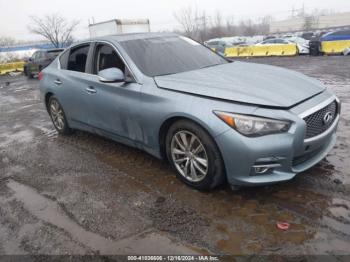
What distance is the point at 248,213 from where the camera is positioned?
3109 mm

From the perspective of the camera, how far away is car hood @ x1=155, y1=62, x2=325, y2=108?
10.3 feet

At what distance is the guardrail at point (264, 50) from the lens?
21169 mm

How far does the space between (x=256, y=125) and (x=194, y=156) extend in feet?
2.61

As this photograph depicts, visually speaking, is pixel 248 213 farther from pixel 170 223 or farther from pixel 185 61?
pixel 185 61

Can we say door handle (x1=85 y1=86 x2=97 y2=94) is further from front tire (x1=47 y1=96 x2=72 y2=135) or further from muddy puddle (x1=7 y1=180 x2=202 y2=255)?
muddy puddle (x1=7 y1=180 x2=202 y2=255)

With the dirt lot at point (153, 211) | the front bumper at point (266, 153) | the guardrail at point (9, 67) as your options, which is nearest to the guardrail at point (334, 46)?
the dirt lot at point (153, 211)

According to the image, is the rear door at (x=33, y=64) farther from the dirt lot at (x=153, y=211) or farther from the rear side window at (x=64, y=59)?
the dirt lot at (x=153, y=211)

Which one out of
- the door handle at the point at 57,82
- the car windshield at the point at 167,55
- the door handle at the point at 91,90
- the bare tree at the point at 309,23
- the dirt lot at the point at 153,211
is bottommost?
the dirt lot at the point at 153,211

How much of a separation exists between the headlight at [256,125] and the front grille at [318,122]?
290 millimetres

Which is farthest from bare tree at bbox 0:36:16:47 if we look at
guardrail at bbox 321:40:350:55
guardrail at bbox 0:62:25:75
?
guardrail at bbox 321:40:350:55

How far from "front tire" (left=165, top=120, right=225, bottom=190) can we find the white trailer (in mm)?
14425

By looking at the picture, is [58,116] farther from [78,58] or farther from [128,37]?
[128,37]

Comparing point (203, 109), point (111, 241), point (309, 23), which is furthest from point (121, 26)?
point (309, 23)

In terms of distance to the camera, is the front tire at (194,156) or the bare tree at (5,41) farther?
the bare tree at (5,41)
